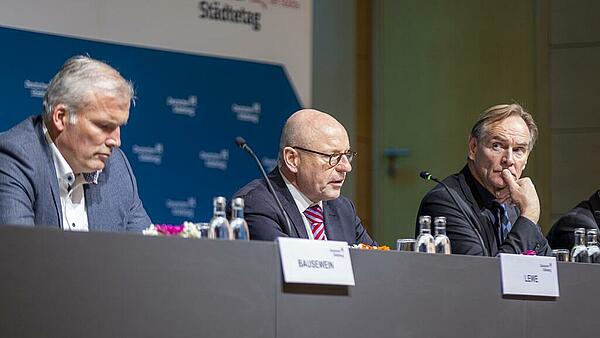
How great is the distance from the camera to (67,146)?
296cm

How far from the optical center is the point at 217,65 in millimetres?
5500

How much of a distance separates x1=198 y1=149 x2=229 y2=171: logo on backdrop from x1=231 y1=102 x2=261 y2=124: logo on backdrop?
0.64 feet

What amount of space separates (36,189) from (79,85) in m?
0.29

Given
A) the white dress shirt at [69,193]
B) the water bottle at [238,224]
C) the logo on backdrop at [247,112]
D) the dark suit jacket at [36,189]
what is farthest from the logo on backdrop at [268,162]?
the water bottle at [238,224]

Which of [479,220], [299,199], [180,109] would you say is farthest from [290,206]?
[180,109]

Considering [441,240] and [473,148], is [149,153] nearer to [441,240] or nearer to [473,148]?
[473,148]

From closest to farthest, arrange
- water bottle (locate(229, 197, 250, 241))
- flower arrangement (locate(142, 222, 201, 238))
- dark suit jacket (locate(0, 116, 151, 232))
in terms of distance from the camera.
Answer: flower arrangement (locate(142, 222, 201, 238))
water bottle (locate(229, 197, 250, 241))
dark suit jacket (locate(0, 116, 151, 232))

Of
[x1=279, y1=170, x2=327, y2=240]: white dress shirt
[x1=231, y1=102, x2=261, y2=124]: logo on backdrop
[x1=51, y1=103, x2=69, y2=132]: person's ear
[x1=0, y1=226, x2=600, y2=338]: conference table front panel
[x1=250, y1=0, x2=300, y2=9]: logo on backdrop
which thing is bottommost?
[x1=0, y1=226, x2=600, y2=338]: conference table front panel

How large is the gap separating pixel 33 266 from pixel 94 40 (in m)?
3.09

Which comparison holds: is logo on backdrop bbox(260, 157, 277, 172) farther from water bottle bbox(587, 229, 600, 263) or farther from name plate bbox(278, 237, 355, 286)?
name plate bbox(278, 237, 355, 286)

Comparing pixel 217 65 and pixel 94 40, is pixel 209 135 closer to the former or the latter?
pixel 217 65

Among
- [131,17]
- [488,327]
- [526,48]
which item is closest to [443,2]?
[526,48]

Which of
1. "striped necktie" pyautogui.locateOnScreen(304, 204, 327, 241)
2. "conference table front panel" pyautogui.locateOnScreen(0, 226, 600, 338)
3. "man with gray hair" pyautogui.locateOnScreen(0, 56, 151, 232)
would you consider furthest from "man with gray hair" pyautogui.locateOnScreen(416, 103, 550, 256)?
"man with gray hair" pyautogui.locateOnScreen(0, 56, 151, 232)

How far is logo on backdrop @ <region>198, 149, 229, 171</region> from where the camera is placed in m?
5.42
